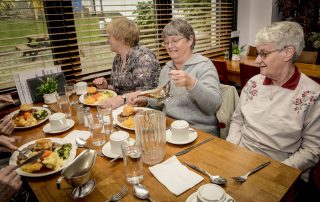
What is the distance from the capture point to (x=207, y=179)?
3.21 feet

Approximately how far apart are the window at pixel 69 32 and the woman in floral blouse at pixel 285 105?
5.94ft

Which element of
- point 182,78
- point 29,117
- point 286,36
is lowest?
point 29,117

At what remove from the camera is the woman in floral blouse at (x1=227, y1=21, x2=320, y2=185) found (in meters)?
1.29

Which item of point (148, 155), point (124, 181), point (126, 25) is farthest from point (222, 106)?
point (126, 25)

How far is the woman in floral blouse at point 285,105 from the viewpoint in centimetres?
129

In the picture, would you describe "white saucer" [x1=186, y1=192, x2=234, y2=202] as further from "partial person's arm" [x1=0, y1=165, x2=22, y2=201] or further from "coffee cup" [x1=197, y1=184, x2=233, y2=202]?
"partial person's arm" [x1=0, y1=165, x2=22, y2=201]

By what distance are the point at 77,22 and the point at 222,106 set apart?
1737 millimetres

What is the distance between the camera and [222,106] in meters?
1.64

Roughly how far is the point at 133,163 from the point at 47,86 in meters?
1.28

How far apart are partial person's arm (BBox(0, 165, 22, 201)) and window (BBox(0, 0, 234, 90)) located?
146 centimetres

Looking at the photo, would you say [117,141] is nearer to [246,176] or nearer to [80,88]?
[246,176]


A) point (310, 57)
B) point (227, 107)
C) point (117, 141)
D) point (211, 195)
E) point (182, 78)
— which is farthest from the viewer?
point (310, 57)

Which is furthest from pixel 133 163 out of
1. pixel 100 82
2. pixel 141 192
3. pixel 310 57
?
pixel 310 57

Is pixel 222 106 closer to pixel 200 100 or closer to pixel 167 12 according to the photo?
pixel 200 100
